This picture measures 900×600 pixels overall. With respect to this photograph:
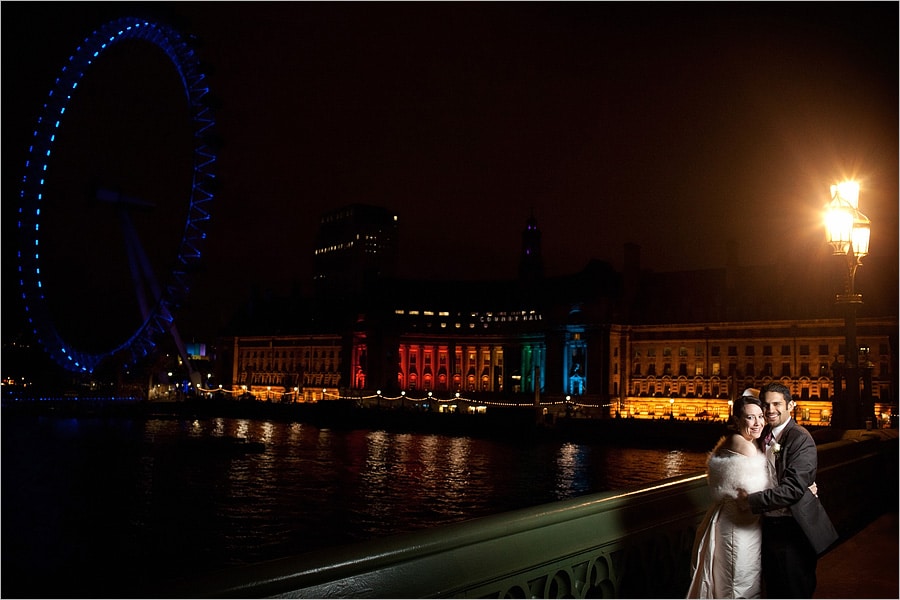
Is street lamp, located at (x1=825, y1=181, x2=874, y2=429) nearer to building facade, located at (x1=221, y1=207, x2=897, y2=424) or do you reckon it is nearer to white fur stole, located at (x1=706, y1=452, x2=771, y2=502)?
white fur stole, located at (x1=706, y1=452, x2=771, y2=502)

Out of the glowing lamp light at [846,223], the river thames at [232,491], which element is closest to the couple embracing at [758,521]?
the river thames at [232,491]

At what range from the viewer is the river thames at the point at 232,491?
26734 millimetres

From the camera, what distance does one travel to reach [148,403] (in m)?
93.7

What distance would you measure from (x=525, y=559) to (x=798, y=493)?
1.71 metres

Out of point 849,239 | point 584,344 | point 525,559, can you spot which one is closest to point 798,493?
point 525,559

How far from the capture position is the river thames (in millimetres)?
26734

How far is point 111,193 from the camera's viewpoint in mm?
50188

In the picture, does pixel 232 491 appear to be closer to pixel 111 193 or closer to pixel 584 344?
pixel 111 193

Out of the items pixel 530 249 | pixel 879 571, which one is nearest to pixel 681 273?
pixel 530 249

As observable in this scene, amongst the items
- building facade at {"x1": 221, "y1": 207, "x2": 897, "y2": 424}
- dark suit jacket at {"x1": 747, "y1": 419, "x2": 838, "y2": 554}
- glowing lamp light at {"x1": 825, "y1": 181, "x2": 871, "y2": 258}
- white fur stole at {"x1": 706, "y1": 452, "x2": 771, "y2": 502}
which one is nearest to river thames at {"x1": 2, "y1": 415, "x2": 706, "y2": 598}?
white fur stole at {"x1": 706, "y1": 452, "x2": 771, "y2": 502}

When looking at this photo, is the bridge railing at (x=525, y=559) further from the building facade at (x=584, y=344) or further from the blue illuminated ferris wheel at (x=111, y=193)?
the building facade at (x=584, y=344)

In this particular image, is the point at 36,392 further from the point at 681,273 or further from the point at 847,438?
the point at 847,438

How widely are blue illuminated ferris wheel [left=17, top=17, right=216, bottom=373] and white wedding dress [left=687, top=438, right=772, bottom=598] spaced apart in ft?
145

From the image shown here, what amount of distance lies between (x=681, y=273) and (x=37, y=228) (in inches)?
3456
